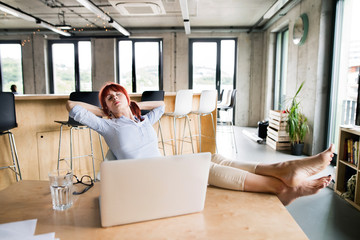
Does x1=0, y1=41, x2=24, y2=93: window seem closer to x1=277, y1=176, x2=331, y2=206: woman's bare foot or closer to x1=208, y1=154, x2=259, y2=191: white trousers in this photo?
x1=208, y1=154, x2=259, y2=191: white trousers

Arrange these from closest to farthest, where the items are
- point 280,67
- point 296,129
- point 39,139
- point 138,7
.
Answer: point 39,139 → point 296,129 → point 138,7 → point 280,67

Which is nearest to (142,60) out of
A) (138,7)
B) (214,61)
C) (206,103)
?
(214,61)

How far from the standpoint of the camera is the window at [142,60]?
323 inches

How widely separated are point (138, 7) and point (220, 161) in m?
4.88

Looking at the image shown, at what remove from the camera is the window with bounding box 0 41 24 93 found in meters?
8.30

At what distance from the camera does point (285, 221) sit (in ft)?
2.90

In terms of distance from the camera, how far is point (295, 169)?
1.40 metres

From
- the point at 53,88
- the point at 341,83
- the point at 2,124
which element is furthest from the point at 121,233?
the point at 53,88

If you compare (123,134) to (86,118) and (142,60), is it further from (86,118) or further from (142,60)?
(142,60)

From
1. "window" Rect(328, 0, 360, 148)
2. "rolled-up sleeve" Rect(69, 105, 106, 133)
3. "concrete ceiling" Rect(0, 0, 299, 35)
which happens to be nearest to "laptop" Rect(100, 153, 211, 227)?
"rolled-up sleeve" Rect(69, 105, 106, 133)

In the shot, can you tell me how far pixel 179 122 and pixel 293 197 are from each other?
2798 mm

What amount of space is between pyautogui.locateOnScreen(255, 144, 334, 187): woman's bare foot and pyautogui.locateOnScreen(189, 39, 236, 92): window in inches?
266

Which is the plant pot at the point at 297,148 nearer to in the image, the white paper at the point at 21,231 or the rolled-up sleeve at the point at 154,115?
the rolled-up sleeve at the point at 154,115

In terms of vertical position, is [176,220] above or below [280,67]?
below
